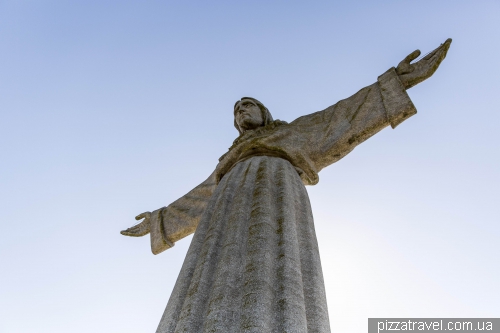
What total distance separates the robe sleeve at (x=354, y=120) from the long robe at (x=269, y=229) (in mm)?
13

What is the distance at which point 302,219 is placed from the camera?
4281mm

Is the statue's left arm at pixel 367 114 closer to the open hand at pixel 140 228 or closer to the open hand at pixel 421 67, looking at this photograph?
the open hand at pixel 421 67

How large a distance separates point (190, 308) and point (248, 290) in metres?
0.43

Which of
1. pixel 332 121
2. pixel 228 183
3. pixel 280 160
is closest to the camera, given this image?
pixel 228 183

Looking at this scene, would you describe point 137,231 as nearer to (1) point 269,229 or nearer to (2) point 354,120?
(2) point 354,120

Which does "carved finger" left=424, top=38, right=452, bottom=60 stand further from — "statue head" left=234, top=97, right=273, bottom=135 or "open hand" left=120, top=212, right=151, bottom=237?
"open hand" left=120, top=212, right=151, bottom=237

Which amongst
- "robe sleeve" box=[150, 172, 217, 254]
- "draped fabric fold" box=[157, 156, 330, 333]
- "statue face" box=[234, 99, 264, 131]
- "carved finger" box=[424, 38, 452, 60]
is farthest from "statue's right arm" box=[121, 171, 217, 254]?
"carved finger" box=[424, 38, 452, 60]

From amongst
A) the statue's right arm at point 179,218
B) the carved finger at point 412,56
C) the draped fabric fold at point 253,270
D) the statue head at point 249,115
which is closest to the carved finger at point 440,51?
the carved finger at point 412,56

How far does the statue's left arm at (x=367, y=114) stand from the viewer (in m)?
5.74

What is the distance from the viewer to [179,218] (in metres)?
7.16

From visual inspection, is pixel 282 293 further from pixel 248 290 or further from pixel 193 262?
pixel 193 262

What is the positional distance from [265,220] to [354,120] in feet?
8.87

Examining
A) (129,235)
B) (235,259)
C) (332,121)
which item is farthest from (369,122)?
(129,235)

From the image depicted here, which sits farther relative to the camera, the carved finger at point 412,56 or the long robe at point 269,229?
the carved finger at point 412,56
